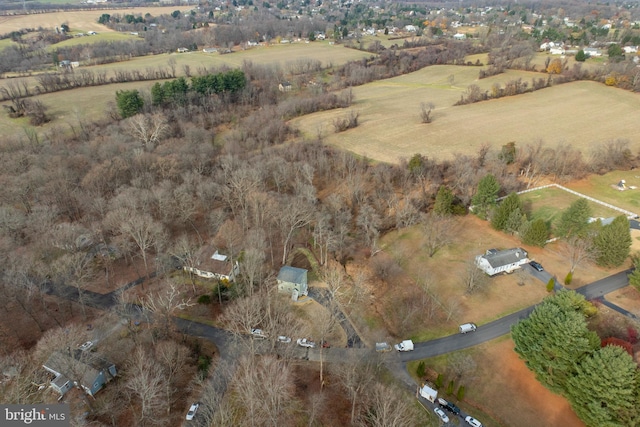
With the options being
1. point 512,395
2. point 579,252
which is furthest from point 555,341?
point 579,252

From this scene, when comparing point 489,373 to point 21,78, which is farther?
point 21,78

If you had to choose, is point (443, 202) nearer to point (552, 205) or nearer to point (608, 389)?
point (552, 205)

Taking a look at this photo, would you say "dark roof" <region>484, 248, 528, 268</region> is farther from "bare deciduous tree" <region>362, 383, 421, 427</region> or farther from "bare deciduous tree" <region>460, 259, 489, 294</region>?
"bare deciduous tree" <region>362, 383, 421, 427</region>

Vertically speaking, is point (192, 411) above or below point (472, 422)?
above

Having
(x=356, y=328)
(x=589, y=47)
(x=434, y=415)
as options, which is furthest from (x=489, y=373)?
(x=589, y=47)

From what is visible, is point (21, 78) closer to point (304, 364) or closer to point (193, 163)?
point (193, 163)

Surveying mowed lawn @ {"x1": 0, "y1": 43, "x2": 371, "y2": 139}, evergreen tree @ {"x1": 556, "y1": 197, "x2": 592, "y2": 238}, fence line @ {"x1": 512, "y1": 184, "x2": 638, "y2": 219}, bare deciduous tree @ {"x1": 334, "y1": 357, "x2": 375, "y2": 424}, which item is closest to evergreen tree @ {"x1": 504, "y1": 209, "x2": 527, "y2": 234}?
evergreen tree @ {"x1": 556, "y1": 197, "x2": 592, "y2": 238}

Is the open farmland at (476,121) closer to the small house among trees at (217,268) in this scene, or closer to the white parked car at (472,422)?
the small house among trees at (217,268)
